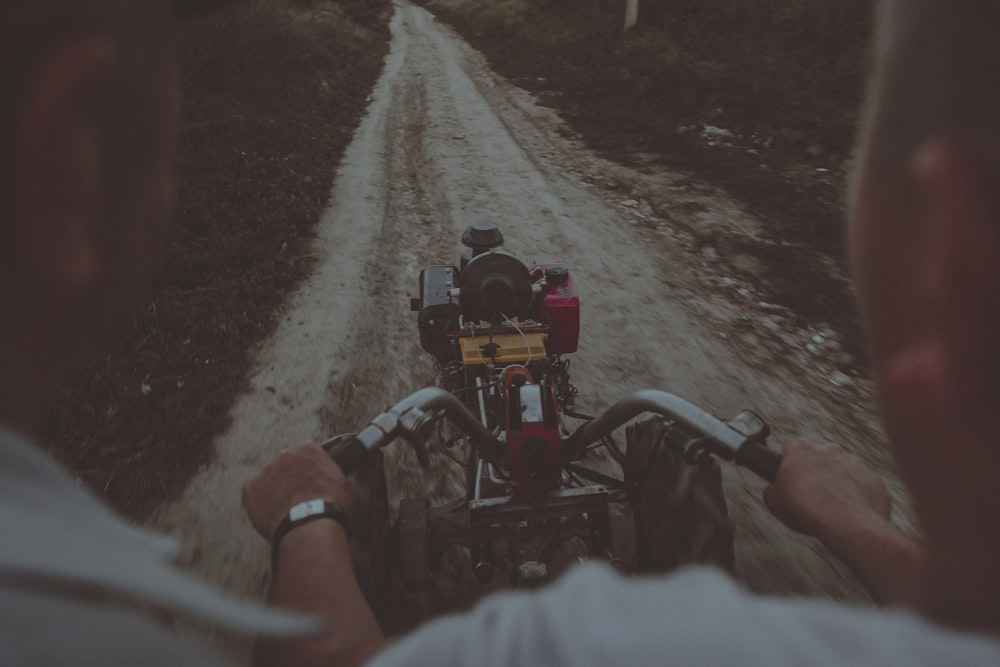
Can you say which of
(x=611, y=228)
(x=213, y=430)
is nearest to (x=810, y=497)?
(x=213, y=430)

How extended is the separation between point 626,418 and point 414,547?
3.25 ft

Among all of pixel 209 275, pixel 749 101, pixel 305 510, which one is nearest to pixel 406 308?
pixel 209 275

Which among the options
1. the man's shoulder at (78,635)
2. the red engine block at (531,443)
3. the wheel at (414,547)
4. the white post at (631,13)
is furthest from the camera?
the white post at (631,13)

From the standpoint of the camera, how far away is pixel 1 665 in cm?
43

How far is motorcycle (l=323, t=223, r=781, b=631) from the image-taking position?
71.2 inches

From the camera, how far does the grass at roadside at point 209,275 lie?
3830mm

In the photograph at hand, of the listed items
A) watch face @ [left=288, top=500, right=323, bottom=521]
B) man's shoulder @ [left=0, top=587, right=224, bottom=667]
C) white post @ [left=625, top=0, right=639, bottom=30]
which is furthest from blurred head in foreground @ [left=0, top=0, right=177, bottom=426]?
white post @ [left=625, top=0, right=639, bottom=30]

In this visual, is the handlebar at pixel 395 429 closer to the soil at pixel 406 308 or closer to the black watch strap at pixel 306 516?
the black watch strap at pixel 306 516

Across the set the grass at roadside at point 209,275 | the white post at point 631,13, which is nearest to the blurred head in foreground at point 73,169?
the grass at roadside at point 209,275

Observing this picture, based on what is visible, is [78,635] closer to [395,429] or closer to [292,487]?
[292,487]

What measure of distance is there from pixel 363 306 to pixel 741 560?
396 cm

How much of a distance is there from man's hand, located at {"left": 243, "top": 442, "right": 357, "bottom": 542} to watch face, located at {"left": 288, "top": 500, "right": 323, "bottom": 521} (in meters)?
0.06

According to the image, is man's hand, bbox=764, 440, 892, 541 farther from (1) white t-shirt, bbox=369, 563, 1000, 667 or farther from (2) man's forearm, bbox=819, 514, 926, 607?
(1) white t-shirt, bbox=369, 563, 1000, 667

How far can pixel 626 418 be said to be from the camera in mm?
2076
